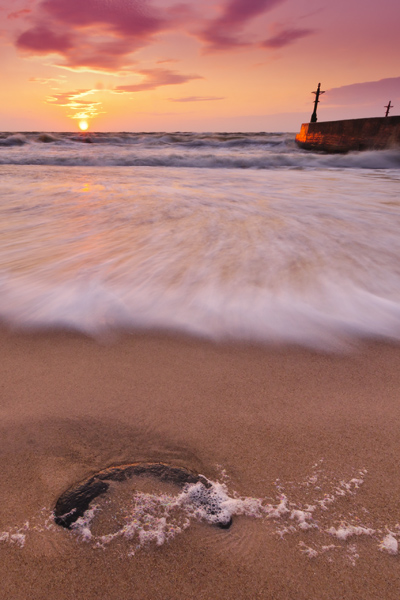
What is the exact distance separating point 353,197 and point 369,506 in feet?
14.9

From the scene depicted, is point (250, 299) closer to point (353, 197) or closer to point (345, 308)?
point (345, 308)

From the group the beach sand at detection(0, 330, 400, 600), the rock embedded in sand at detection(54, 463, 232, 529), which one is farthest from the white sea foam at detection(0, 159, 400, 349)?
the rock embedded in sand at detection(54, 463, 232, 529)

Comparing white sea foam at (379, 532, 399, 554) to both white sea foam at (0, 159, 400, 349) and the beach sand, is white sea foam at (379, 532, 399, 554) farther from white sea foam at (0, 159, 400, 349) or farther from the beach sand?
white sea foam at (0, 159, 400, 349)

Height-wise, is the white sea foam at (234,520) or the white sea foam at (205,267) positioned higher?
the white sea foam at (234,520)

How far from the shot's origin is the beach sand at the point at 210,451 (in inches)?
24.4

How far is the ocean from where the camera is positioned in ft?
2.09

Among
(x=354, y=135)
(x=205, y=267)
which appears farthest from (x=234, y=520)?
(x=354, y=135)

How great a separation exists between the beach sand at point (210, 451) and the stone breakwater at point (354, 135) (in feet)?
32.5

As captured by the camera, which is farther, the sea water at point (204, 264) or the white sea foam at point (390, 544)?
the sea water at point (204, 264)

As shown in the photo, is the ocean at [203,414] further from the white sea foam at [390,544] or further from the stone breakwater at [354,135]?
the stone breakwater at [354,135]

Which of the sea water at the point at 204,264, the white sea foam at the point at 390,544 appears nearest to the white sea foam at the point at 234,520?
the white sea foam at the point at 390,544

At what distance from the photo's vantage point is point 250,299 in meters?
1.67

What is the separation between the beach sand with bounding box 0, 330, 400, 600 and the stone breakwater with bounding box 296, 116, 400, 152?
9.90 m

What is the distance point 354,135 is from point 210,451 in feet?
38.6
